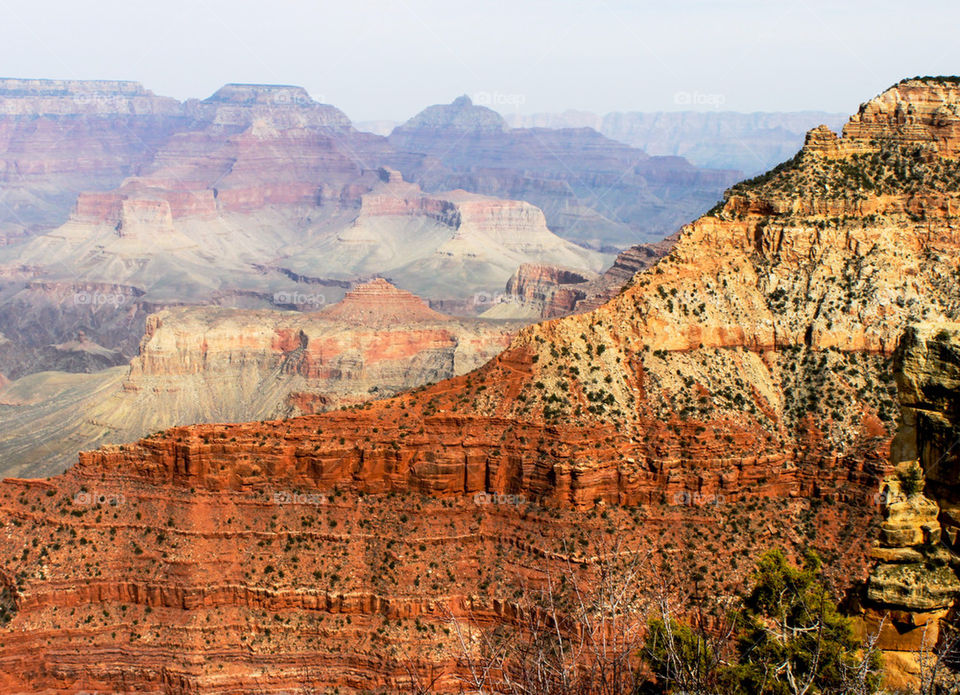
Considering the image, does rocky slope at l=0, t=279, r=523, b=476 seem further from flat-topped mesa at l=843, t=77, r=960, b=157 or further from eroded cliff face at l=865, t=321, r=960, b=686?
eroded cliff face at l=865, t=321, r=960, b=686

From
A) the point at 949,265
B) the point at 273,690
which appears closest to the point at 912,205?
the point at 949,265

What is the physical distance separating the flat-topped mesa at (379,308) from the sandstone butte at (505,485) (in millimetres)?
98554

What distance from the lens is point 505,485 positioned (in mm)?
56125

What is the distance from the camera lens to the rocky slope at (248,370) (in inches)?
5349

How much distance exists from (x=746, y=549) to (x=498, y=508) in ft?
42.1

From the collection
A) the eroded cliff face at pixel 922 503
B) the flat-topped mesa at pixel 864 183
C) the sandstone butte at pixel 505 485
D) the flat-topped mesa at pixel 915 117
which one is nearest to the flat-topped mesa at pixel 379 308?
the flat-topped mesa at pixel 864 183

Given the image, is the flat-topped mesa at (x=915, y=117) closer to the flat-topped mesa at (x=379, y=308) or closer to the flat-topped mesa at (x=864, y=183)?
the flat-topped mesa at (x=864, y=183)

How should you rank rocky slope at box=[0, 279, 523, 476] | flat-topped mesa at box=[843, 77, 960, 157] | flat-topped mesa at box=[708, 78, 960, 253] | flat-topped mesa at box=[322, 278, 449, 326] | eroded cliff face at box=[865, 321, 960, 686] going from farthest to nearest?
flat-topped mesa at box=[322, 278, 449, 326] → rocky slope at box=[0, 279, 523, 476] → flat-topped mesa at box=[843, 77, 960, 157] → flat-topped mesa at box=[708, 78, 960, 253] → eroded cliff face at box=[865, 321, 960, 686]

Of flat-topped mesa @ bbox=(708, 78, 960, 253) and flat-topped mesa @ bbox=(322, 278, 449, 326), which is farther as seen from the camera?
flat-topped mesa @ bbox=(322, 278, 449, 326)

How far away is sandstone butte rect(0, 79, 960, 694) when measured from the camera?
2041 inches

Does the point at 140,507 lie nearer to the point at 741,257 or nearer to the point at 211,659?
the point at 211,659

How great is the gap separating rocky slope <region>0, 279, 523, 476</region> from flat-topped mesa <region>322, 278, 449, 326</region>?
0.80 ft

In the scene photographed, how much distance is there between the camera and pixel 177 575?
5331 centimetres

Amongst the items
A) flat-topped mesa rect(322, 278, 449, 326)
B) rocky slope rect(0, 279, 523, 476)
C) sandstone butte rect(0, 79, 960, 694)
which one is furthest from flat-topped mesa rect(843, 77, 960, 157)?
flat-topped mesa rect(322, 278, 449, 326)
